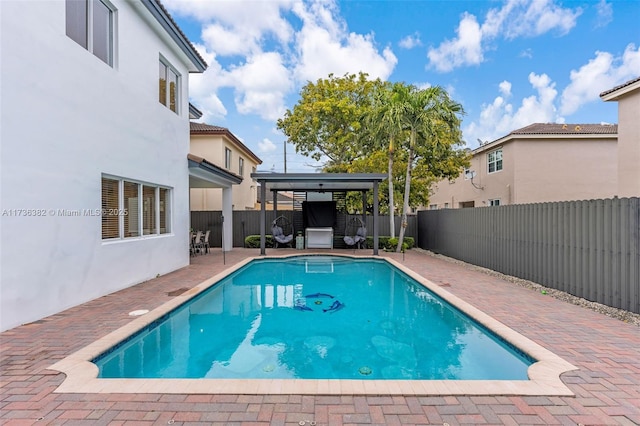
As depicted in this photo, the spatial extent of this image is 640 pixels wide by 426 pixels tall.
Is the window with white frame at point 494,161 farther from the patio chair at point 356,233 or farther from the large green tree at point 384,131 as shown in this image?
the patio chair at point 356,233

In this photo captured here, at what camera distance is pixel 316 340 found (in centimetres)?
473

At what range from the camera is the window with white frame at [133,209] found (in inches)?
251

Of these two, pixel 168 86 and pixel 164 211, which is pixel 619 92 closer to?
pixel 168 86

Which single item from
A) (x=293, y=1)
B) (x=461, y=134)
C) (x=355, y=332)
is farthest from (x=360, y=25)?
(x=355, y=332)

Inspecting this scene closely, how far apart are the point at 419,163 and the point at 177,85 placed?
461 inches

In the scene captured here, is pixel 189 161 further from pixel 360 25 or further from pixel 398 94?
pixel 360 25

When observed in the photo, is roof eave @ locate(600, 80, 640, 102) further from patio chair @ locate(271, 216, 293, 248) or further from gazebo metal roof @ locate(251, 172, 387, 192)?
patio chair @ locate(271, 216, 293, 248)

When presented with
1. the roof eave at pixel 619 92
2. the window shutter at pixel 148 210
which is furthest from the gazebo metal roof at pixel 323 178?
the roof eave at pixel 619 92

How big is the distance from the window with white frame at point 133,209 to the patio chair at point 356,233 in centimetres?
728

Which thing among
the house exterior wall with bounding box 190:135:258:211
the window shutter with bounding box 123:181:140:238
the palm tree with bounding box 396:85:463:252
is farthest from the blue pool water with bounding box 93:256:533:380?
the house exterior wall with bounding box 190:135:258:211

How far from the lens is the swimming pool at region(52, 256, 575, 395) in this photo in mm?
2959

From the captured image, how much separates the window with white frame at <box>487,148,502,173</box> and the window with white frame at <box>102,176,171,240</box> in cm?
1702

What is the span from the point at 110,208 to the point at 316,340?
189 inches

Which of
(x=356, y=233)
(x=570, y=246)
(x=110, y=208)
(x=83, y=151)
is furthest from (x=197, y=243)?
(x=570, y=246)
